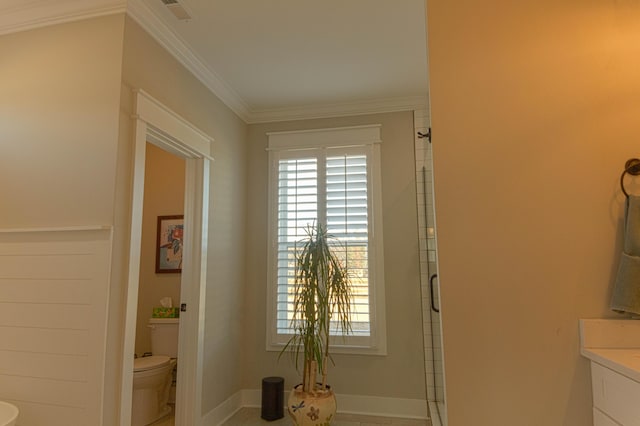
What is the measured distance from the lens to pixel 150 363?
2.98 metres

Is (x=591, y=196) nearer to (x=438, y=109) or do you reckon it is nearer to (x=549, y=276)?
(x=549, y=276)

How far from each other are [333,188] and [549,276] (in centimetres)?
218

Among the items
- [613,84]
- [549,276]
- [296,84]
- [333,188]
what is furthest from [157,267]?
[613,84]

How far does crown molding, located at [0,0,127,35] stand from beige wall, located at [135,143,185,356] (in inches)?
68.7

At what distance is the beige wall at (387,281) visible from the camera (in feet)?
10.4

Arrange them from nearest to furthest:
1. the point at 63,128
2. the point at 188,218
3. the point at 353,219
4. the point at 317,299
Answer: the point at 63,128
the point at 188,218
the point at 317,299
the point at 353,219

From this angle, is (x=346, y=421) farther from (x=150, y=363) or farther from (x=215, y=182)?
(x=215, y=182)

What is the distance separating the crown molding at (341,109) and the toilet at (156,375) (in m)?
2.10

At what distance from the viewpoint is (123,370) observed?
191 cm

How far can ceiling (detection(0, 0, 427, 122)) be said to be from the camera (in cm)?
218

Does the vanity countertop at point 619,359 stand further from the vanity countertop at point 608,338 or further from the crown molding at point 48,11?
the crown molding at point 48,11

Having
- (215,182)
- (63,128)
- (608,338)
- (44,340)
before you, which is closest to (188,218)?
(215,182)

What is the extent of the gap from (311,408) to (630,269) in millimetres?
Answer: 2095

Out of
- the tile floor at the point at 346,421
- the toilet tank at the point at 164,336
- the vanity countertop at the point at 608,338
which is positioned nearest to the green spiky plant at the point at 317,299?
the tile floor at the point at 346,421
